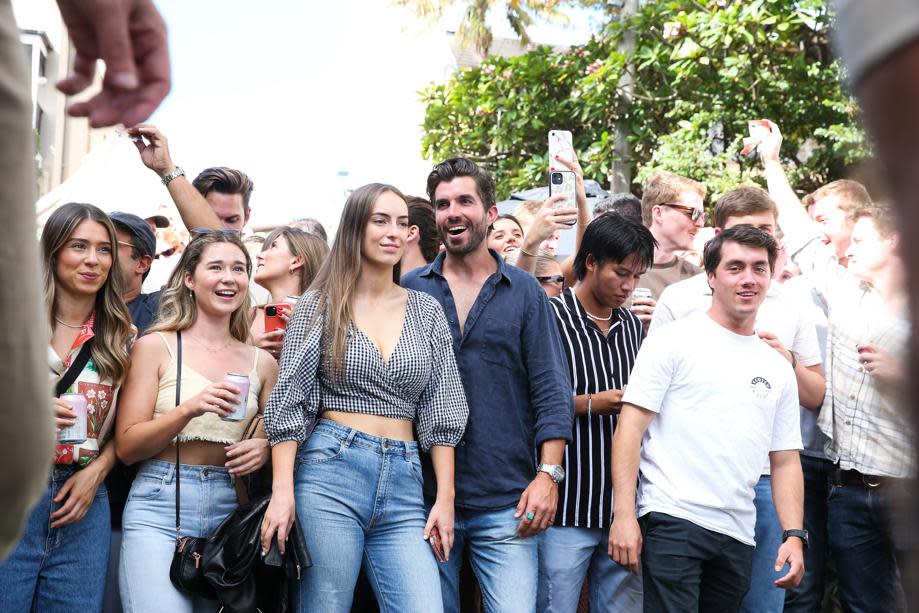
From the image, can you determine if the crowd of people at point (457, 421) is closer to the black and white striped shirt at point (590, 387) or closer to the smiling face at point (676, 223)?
the black and white striped shirt at point (590, 387)

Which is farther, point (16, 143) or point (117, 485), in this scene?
point (117, 485)

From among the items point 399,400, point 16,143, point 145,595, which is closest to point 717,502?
point 399,400

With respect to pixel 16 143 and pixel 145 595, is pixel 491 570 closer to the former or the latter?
pixel 145 595

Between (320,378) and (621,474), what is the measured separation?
4.42 ft

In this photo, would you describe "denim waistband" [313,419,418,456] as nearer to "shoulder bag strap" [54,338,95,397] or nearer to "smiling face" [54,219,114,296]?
"shoulder bag strap" [54,338,95,397]

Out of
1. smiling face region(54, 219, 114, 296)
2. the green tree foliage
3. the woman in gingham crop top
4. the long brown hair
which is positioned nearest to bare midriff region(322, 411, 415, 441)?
the woman in gingham crop top

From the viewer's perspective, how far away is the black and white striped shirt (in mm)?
4637

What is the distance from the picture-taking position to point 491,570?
171 inches

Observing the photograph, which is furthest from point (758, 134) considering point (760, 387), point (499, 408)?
point (499, 408)

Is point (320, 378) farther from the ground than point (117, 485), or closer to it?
farther from the ground

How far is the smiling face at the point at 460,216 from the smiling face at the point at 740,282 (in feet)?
3.66

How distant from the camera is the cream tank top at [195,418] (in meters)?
4.18

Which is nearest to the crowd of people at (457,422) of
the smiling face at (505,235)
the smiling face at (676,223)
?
the smiling face at (676,223)

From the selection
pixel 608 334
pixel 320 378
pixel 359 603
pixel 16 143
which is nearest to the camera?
pixel 16 143
